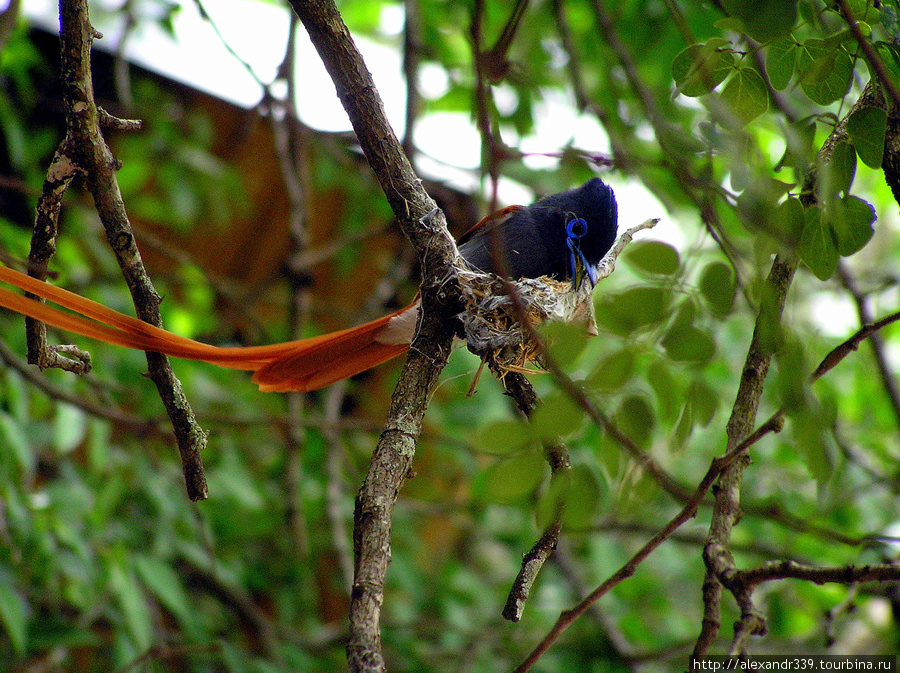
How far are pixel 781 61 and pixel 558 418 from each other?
885 millimetres

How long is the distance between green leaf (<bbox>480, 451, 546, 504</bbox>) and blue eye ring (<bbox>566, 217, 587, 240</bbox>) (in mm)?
1677

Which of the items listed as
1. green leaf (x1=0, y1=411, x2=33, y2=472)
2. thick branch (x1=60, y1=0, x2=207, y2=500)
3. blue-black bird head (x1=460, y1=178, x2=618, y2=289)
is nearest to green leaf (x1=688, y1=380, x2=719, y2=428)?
thick branch (x1=60, y1=0, x2=207, y2=500)

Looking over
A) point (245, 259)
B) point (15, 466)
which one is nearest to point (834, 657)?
point (15, 466)

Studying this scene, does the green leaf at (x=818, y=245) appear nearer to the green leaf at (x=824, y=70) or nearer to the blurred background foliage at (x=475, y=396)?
the blurred background foliage at (x=475, y=396)

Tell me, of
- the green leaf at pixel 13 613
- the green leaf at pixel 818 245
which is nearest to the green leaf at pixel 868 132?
the green leaf at pixel 818 245

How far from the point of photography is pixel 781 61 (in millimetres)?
1428

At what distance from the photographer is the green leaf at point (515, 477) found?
3.98ft

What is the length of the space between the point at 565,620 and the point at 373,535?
41 centimetres

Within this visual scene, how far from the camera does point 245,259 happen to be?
533cm

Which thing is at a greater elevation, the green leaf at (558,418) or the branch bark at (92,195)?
the branch bark at (92,195)

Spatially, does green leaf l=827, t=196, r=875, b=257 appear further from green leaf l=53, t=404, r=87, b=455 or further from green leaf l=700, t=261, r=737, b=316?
green leaf l=53, t=404, r=87, b=455

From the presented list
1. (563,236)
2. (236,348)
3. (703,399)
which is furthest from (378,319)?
(703,399)

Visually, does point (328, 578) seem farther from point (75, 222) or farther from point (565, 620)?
point (565, 620)

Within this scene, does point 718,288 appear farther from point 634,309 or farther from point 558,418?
point 558,418
